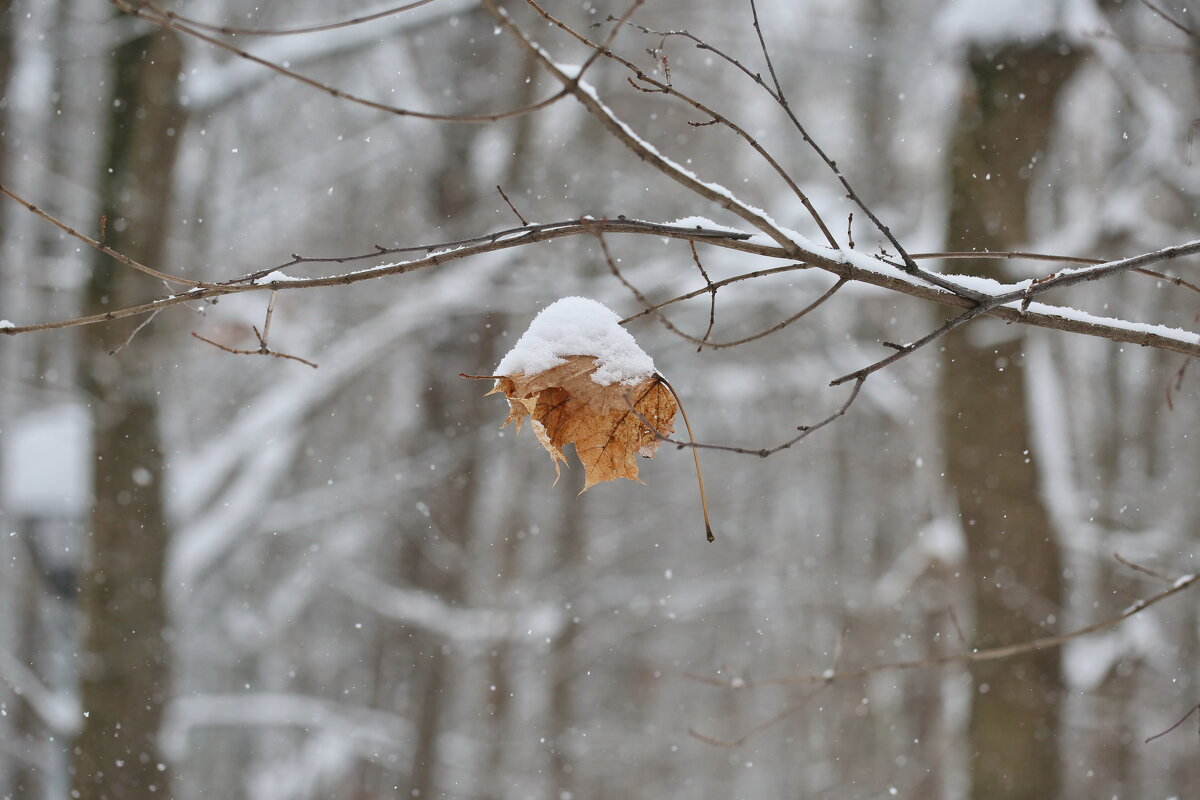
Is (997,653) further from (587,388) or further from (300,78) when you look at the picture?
(300,78)

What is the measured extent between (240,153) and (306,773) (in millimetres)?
5249

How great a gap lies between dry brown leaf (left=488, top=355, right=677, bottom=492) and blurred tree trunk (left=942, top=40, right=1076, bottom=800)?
261 cm

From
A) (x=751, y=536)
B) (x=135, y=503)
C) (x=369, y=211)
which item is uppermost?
(x=369, y=211)

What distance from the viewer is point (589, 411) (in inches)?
46.2

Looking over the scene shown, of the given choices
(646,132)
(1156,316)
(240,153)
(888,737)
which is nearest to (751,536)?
(888,737)

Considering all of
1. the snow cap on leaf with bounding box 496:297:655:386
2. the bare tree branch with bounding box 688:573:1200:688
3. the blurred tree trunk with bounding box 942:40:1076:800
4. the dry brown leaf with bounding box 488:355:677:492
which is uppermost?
the blurred tree trunk with bounding box 942:40:1076:800

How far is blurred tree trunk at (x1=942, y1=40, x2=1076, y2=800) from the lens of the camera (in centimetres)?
329

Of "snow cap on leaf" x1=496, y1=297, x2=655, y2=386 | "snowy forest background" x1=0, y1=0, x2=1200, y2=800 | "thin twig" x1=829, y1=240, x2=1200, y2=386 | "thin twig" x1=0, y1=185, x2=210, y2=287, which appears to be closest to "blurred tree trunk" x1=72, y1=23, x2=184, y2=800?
"snowy forest background" x1=0, y1=0, x2=1200, y2=800

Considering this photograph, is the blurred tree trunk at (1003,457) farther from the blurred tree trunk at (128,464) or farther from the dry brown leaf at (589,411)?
the blurred tree trunk at (128,464)

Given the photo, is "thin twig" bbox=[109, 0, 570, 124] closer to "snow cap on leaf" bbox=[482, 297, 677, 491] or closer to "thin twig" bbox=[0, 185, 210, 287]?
"thin twig" bbox=[0, 185, 210, 287]

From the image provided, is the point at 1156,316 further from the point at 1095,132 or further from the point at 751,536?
the point at 751,536

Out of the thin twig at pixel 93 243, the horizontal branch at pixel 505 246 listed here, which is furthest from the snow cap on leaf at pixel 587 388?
the thin twig at pixel 93 243

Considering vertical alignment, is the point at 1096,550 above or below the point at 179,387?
below

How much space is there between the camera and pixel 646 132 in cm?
556
